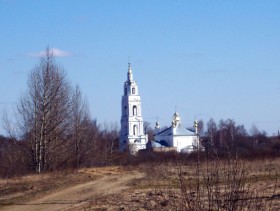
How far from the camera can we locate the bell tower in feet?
290

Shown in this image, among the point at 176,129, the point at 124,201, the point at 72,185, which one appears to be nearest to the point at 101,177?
the point at 72,185

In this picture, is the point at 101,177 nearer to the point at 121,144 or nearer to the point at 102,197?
the point at 102,197

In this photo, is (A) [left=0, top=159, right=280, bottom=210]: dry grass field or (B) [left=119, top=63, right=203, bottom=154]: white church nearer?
(A) [left=0, top=159, right=280, bottom=210]: dry grass field

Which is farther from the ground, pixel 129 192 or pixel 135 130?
pixel 135 130

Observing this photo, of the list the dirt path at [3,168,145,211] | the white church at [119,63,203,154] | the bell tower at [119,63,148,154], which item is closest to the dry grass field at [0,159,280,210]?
the dirt path at [3,168,145,211]

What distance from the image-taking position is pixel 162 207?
1584 centimetres

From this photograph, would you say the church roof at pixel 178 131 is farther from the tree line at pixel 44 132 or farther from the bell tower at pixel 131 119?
the tree line at pixel 44 132

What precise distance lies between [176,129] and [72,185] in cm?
7267

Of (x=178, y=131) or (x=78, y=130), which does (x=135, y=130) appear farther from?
(x=78, y=130)

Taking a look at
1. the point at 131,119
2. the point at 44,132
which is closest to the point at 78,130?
the point at 44,132

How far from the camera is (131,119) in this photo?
9075 cm

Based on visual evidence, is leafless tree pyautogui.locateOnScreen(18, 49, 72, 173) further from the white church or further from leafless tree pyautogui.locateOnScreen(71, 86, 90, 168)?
the white church

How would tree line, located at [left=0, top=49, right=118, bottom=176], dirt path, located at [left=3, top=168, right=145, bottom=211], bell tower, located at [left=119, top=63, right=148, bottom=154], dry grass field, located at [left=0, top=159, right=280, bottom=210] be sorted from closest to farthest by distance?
dry grass field, located at [left=0, top=159, right=280, bottom=210] → dirt path, located at [left=3, top=168, right=145, bottom=211] → tree line, located at [left=0, top=49, right=118, bottom=176] → bell tower, located at [left=119, top=63, right=148, bottom=154]

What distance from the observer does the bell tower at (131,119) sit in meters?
88.4
